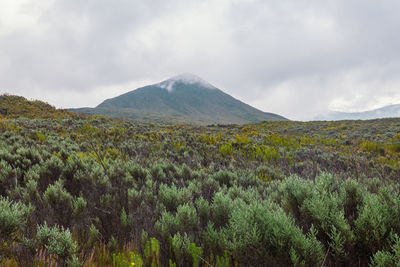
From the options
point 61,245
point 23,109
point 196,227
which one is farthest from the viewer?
point 23,109

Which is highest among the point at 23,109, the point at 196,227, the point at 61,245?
the point at 23,109

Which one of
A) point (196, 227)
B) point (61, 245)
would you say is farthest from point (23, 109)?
point (196, 227)

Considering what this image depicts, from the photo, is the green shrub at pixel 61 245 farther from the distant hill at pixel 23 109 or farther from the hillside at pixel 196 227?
the distant hill at pixel 23 109

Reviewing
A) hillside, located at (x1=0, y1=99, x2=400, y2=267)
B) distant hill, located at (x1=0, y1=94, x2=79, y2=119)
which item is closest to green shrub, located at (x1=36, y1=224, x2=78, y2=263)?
hillside, located at (x1=0, y1=99, x2=400, y2=267)

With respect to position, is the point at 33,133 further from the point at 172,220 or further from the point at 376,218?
the point at 376,218

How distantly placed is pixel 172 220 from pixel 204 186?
73.5 inches

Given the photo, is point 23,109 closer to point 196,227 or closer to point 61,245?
point 61,245

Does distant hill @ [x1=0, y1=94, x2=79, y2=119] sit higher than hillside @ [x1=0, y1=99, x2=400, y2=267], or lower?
higher

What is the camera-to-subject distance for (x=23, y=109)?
A: 712 inches

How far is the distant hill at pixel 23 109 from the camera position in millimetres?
16231

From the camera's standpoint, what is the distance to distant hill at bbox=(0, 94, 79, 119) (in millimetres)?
16231

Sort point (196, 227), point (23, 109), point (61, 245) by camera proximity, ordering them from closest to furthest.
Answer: point (61, 245)
point (196, 227)
point (23, 109)

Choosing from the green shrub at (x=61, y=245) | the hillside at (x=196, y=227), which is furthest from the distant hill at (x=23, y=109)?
the green shrub at (x=61, y=245)

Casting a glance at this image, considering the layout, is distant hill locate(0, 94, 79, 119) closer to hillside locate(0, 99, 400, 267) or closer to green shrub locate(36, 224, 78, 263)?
hillside locate(0, 99, 400, 267)
